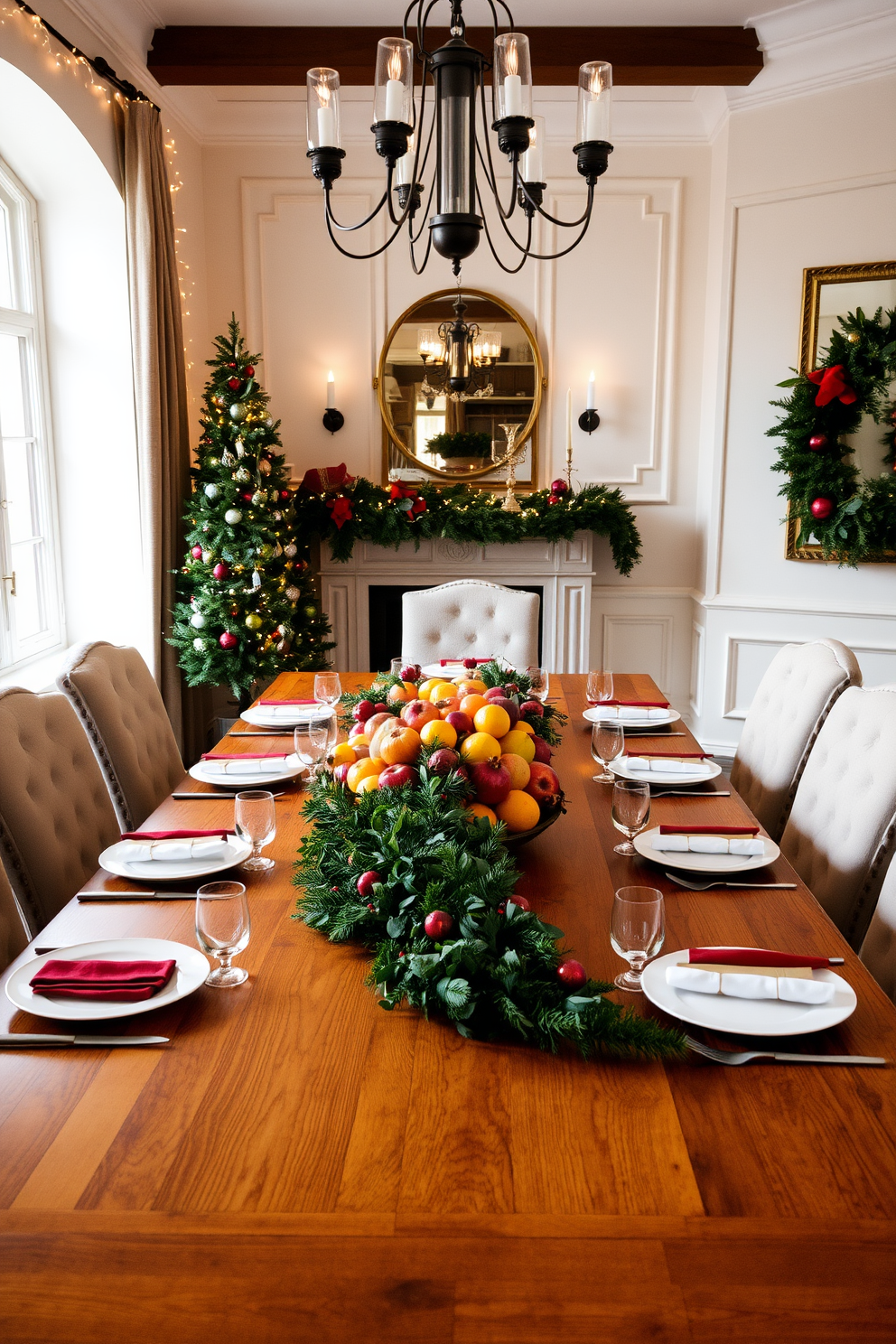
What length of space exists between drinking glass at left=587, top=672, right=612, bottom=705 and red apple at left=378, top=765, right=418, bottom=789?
98cm

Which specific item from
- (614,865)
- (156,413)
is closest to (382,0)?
(156,413)

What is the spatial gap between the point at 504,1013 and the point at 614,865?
57 cm

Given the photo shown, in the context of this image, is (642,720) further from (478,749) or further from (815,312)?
(815,312)

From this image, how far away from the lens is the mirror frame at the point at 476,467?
4.92 m

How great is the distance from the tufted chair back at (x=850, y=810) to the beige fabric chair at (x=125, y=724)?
1.34 metres

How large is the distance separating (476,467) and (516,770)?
3.62 m

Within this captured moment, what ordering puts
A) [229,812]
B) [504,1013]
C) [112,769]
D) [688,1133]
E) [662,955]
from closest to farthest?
[688,1133] → [504,1013] → [662,955] → [229,812] → [112,769]

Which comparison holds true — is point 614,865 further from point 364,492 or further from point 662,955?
point 364,492

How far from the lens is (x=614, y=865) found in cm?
168

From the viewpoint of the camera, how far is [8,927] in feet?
5.10

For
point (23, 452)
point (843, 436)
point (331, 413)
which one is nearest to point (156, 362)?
point (23, 452)

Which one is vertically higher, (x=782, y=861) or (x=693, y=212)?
(x=693, y=212)

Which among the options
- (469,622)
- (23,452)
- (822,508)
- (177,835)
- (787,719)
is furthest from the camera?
(822,508)

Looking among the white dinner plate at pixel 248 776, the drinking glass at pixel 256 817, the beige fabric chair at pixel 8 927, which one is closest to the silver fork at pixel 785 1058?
the drinking glass at pixel 256 817
